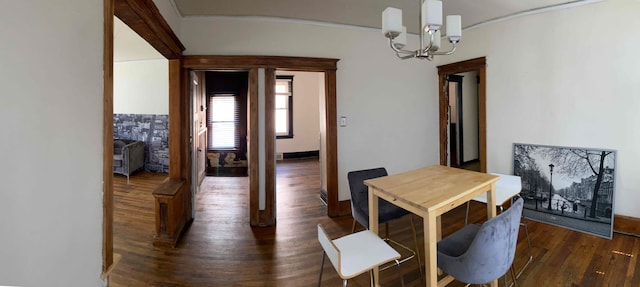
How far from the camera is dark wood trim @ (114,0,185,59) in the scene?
5.39 feet

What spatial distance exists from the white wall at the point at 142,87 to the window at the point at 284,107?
9.04 ft

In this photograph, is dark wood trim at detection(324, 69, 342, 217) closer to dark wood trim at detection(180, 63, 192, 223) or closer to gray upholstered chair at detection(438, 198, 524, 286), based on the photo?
dark wood trim at detection(180, 63, 192, 223)

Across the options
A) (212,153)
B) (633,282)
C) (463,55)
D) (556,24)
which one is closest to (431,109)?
(463,55)

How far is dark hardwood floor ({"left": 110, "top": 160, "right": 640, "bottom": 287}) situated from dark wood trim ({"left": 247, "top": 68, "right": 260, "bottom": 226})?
22 centimetres

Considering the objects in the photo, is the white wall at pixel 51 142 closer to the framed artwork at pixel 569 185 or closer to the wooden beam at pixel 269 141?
the wooden beam at pixel 269 141

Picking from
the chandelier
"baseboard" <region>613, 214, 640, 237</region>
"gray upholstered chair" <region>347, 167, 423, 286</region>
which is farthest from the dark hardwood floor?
the chandelier

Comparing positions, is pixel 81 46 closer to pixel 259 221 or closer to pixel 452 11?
pixel 259 221

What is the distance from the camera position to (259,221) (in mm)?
3049

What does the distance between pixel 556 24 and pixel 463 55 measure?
965mm

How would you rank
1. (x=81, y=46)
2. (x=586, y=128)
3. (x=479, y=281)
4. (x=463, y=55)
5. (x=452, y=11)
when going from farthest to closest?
(x=463, y=55) < (x=452, y=11) < (x=586, y=128) < (x=479, y=281) < (x=81, y=46)

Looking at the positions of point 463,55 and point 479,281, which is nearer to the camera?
point 479,281

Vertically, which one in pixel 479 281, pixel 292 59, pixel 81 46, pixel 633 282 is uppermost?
pixel 292 59

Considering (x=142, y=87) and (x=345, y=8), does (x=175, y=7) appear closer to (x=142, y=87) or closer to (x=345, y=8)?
(x=345, y=8)

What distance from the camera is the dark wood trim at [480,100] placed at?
343 cm
